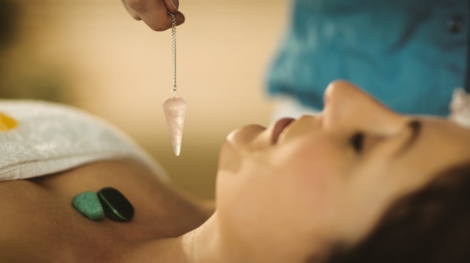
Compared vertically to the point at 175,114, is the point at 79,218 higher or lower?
lower

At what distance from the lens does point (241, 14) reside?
251cm

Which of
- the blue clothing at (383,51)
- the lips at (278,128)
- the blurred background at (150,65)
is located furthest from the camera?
the blurred background at (150,65)

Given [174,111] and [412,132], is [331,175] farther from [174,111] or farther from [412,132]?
[174,111]

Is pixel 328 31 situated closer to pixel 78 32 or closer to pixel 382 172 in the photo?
pixel 382 172

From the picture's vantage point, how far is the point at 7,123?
0.98 m

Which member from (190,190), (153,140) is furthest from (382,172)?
(153,140)

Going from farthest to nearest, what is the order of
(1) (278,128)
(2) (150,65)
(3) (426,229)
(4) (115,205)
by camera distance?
(2) (150,65)
(4) (115,205)
(1) (278,128)
(3) (426,229)

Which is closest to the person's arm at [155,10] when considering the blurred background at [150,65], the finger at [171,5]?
the finger at [171,5]

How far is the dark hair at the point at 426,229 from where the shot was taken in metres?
0.66

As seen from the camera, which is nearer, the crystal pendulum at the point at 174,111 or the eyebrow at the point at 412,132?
the eyebrow at the point at 412,132

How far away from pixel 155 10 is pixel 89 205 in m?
0.39

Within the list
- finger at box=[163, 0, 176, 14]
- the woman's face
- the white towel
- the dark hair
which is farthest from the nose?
the white towel

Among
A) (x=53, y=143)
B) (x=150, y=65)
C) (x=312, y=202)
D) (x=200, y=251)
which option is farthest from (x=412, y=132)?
(x=150, y=65)

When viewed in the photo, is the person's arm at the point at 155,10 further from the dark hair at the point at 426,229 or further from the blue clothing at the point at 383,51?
the blue clothing at the point at 383,51
